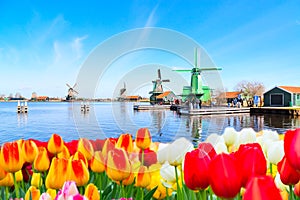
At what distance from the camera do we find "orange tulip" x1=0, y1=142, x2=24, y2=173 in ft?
3.67

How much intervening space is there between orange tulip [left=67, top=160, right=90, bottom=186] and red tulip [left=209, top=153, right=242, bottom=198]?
49 cm

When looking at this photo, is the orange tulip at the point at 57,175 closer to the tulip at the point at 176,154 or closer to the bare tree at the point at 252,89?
the tulip at the point at 176,154

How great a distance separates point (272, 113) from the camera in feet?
98.9

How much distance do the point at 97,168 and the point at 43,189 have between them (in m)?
0.26

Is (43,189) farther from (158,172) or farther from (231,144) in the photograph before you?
(231,144)

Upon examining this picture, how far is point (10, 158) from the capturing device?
112 cm

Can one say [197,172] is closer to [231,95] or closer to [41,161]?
[41,161]

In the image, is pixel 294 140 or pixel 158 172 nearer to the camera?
pixel 294 140

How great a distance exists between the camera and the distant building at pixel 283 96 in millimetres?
32487

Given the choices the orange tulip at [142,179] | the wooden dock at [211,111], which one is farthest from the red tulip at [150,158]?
the wooden dock at [211,111]

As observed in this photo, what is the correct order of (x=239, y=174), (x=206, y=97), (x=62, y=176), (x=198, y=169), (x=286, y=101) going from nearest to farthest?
(x=239, y=174), (x=198, y=169), (x=62, y=176), (x=286, y=101), (x=206, y=97)

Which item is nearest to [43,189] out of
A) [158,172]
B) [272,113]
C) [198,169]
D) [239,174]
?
[158,172]

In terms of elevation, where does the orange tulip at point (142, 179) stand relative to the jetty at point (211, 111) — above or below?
above

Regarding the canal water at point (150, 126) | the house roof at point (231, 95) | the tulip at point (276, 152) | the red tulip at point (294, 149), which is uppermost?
the house roof at point (231, 95)
